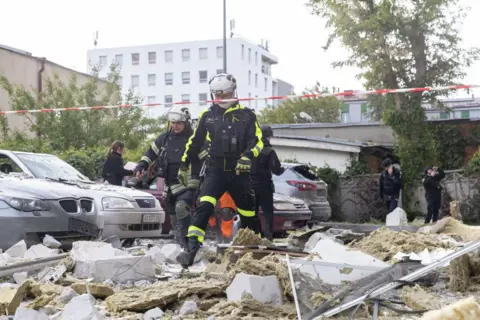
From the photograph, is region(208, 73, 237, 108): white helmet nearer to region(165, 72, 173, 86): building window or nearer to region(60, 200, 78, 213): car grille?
region(60, 200, 78, 213): car grille

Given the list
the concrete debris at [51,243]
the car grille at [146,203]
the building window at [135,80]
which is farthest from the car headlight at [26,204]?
the building window at [135,80]

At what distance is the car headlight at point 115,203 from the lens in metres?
9.52

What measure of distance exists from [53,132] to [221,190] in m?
16.6

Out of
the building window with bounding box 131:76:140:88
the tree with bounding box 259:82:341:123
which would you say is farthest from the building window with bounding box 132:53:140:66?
the tree with bounding box 259:82:341:123

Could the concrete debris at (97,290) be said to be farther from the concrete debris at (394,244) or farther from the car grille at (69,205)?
the car grille at (69,205)

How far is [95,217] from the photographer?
30.4 ft

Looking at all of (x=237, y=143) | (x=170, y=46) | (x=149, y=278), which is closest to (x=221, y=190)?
(x=237, y=143)

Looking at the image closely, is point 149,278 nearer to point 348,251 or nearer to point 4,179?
point 348,251

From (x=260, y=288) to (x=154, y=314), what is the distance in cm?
74

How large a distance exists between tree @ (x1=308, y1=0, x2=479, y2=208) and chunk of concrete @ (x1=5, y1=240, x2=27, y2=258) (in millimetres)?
21306

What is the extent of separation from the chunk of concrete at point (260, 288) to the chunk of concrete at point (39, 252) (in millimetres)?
3105

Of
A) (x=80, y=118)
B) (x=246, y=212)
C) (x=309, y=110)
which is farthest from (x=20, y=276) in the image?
(x=309, y=110)

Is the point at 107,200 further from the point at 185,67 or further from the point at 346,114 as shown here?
the point at 185,67

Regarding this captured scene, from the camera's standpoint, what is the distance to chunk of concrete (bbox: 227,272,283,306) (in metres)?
5.25
